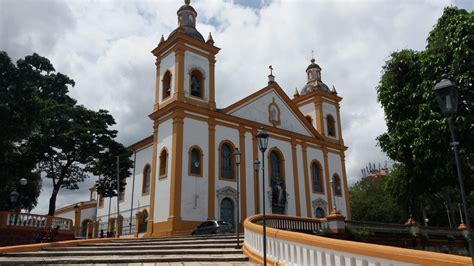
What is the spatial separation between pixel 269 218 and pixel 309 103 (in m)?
21.0

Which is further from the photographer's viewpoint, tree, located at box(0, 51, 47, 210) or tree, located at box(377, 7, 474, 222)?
tree, located at box(0, 51, 47, 210)

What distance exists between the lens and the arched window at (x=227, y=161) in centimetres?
2356

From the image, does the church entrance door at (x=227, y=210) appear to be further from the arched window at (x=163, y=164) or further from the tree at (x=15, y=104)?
the tree at (x=15, y=104)

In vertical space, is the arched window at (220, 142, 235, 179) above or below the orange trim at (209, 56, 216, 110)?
below

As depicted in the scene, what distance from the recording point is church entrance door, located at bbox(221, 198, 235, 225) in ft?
74.1

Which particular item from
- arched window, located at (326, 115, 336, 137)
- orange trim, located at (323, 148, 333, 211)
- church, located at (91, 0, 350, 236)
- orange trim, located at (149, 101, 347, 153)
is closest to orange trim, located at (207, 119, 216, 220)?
church, located at (91, 0, 350, 236)

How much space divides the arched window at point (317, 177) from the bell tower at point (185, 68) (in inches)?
398

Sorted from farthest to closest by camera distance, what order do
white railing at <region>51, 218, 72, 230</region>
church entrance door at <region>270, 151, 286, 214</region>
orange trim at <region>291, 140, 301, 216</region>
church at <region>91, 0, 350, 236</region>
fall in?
1. orange trim at <region>291, 140, 301, 216</region>
2. church entrance door at <region>270, 151, 286, 214</region>
3. church at <region>91, 0, 350, 236</region>
4. white railing at <region>51, 218, 72, 230</region>

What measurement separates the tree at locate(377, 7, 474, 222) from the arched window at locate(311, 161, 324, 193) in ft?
36.2

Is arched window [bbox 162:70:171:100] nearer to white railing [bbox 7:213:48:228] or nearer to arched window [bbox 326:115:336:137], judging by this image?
white railing [bbox 7:213:48:228]

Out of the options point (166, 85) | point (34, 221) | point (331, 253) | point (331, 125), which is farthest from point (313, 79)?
point (331, 253)

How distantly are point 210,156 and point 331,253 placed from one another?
719 inches

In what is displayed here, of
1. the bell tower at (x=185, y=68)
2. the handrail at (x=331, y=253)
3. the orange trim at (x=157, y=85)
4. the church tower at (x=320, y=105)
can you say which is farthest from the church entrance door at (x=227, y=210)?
the handrail at (x=331, y=253)

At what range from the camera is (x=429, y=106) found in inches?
585
